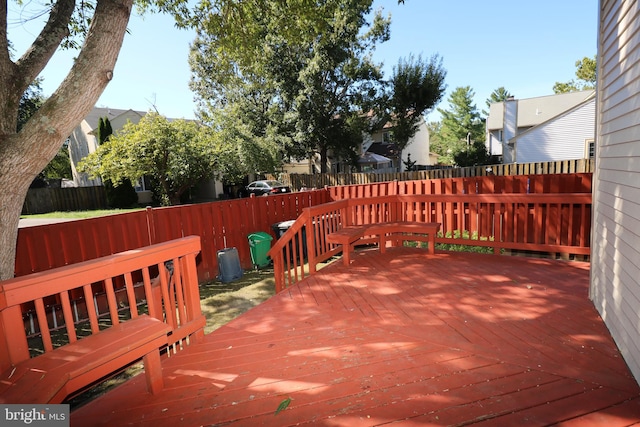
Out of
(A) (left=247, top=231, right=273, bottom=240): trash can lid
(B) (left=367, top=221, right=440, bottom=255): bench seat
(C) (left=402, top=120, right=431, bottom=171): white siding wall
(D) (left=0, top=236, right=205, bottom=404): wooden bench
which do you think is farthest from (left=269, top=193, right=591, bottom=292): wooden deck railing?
(C) (left=402, top=120, right=431, bottom=171): white siding wall

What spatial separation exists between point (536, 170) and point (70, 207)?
2540 cm

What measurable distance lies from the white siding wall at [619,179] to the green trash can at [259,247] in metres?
5.71

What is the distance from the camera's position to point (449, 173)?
14.3m

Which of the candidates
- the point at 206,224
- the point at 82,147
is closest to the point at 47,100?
the point at 206,224

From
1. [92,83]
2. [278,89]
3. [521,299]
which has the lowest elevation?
[521,299]

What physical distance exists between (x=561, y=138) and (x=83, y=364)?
24167mm

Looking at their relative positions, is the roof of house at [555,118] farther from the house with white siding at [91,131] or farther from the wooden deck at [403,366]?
the house with white siding at [91,131]

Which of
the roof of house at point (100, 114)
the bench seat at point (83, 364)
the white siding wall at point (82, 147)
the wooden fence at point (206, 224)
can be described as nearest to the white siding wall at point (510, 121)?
the wooden fence at point (206, 224)

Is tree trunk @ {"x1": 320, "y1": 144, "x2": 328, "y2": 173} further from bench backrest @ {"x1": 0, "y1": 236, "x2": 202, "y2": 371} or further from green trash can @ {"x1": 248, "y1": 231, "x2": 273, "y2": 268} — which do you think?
bench backrest @ {"x1": 0, "y1": 236, "x2": 202, "y2": 371}

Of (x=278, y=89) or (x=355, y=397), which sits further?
(x=278, y=89)

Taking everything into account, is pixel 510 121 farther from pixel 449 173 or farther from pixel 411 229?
pixel 411 229

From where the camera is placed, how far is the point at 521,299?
11.7ft

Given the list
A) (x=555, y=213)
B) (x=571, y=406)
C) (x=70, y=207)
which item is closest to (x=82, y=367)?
(x=571, y=406)

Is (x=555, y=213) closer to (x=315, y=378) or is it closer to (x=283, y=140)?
(x=315, y=378)
